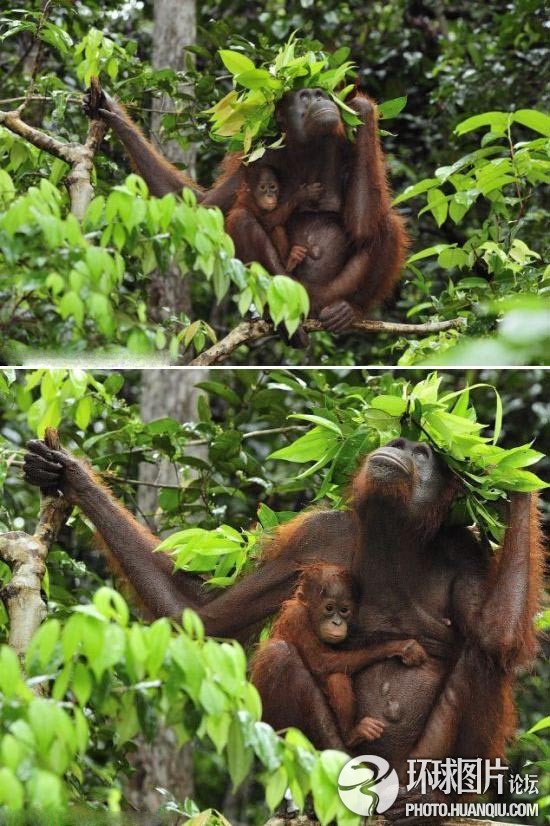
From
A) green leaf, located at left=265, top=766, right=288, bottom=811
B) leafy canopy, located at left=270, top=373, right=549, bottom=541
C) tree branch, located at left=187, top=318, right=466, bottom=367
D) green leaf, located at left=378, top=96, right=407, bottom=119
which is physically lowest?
green leaf, located at left=265, top=766, right=288, bottom=811

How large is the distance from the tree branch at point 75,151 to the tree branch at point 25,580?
70cm

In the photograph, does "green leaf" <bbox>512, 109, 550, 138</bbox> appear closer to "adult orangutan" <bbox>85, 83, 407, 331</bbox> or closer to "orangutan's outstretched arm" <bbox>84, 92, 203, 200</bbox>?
"adult orangutan" <bbox>85, 83, 407, 331</bbox>

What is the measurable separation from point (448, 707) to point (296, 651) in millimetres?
356

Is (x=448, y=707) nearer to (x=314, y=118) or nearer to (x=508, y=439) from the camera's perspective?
(x=314, y=118)

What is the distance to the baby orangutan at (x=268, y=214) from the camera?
291cm

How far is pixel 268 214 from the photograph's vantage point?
A: 2938mm

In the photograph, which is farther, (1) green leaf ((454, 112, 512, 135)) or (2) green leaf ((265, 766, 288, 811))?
(1) green leaf ((454, 112, 512, 135))

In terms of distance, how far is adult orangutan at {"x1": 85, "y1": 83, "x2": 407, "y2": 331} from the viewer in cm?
289

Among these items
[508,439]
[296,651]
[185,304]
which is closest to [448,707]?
[296,651]

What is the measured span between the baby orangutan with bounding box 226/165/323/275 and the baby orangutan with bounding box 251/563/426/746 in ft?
2.33

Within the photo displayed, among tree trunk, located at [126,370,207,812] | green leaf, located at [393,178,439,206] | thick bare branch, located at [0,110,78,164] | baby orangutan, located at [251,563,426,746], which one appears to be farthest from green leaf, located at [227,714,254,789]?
tree trunk, located at [126,370,207,812]

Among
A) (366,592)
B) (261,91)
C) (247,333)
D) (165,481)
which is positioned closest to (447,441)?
(366,592)

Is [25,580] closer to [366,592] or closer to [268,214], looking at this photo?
[366,592]

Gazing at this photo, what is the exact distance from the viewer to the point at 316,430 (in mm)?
2949
